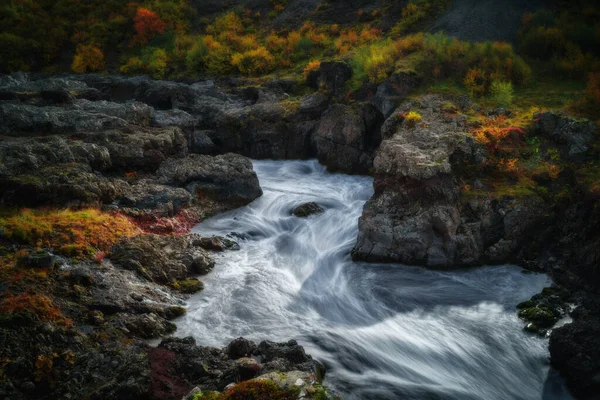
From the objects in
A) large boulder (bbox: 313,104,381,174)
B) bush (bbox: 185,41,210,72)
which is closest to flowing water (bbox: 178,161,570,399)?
large boulder (bbox: 313,104,381,174)

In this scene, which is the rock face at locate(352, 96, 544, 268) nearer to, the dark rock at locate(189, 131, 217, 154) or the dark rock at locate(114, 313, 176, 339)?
the dark rock at locate(114, 313, 176, 339)

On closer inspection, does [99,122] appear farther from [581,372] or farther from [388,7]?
[388,7]

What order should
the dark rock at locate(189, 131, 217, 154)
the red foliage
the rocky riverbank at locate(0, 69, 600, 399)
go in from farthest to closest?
the red foliage → the dark rock at locate(189, 131, 217, 154) → the rocky riverbank at locate(0, 69, 600, 399)

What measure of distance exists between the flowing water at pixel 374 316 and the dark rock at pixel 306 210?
1.15 metres

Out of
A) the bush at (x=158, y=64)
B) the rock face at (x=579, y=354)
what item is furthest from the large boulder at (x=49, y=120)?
the rock face at (x=579, y=354)

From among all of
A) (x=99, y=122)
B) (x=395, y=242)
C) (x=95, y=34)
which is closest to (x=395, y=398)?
(x=395, y=242)

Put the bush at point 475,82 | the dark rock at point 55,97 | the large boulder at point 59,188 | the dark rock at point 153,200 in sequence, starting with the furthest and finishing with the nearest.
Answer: the dark rock at point 55,97
the bush at point 475,82
the dark rock at point 153,200
the large boulder at point 59,188

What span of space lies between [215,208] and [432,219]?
26.8 ft

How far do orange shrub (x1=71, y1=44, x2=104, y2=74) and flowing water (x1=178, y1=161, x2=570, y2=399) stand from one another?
2570 cm

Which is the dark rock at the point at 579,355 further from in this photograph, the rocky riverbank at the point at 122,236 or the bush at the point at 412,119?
the bush at the point at 412,119

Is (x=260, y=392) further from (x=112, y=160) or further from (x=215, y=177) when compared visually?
(x=112, y=160)

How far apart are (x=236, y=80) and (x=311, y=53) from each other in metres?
6.41

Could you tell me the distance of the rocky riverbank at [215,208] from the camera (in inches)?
297

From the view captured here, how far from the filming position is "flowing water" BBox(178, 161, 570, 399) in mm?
8844
